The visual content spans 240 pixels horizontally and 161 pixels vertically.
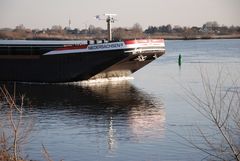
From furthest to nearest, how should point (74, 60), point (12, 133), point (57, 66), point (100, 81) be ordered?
point (100, 81)
point (57, 66)
point (74, 60)
point (12, 133)

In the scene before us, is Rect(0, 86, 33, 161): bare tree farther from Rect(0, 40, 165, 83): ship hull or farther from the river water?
Rect(0, 40, 165, 83): ship hull

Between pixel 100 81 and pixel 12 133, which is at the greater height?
pixel 12 133

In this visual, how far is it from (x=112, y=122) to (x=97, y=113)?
2.14 m

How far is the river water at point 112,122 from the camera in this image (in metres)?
11.4

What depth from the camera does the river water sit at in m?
11.4

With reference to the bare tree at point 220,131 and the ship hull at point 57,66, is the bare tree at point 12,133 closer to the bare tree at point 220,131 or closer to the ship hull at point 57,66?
the bare tree at point 220,131

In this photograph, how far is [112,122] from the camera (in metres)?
15.6

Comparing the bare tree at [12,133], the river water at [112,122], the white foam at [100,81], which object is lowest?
the white foam at [100,81]

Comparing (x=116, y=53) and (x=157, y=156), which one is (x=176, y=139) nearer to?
(x=157, y=156)

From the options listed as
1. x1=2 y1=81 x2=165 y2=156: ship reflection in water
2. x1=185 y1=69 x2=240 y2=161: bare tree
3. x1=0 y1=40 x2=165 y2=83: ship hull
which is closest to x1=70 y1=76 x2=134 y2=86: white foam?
x1=0 y1=40 x2=165 y2=83: ship hull

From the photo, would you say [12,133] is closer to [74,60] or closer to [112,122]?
[112,122]

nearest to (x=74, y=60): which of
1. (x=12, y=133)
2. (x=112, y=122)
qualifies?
(x=112, y=122)

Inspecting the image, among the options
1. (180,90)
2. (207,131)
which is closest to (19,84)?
(180,90)

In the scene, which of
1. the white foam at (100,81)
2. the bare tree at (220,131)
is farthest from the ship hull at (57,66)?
the bare tree at (220,131)
